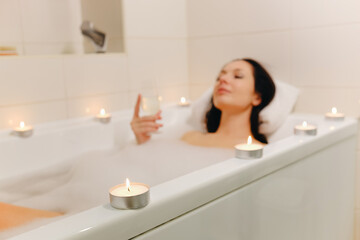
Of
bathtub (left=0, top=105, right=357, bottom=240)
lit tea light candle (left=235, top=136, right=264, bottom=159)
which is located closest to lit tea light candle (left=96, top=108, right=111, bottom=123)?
bathtub (left=0, top=105, right=357, bottom=240)

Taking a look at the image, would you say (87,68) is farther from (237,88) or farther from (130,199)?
(130,199)

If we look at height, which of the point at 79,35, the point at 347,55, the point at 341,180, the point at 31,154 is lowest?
the point at 341,180

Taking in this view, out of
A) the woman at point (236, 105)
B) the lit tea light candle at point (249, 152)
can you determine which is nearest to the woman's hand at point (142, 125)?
the woman at point (236, 105)

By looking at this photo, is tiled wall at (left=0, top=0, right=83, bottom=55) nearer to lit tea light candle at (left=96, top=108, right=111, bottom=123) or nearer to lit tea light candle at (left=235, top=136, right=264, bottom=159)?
lit tea light candle at (left=96, top=108, right=111, bottom=123)

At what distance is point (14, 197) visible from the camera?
1175 millimetres

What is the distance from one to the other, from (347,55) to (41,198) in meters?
1.32

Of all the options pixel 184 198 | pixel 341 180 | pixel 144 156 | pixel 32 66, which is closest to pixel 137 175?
pixel 144 156

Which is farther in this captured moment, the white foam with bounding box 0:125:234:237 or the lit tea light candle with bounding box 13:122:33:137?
the lit tea light candle with bounding box 13:122:33:137

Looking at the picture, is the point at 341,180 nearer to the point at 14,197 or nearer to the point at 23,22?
the point at 14,197

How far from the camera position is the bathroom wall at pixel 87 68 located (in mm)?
1466

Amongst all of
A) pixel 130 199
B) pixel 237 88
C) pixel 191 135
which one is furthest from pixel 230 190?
pixel 191 135

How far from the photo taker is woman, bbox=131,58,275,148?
150 cm

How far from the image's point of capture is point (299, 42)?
1.68m

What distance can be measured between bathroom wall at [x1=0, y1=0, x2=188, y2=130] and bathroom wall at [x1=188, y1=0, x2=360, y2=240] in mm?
205
